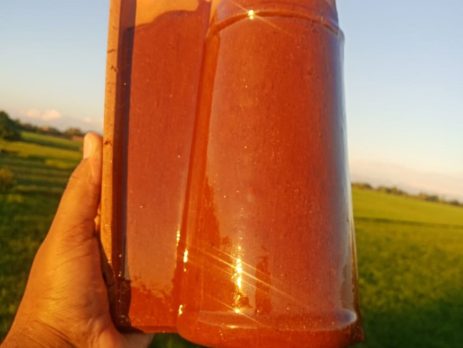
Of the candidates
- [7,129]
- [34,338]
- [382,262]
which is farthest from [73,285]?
[7,129]

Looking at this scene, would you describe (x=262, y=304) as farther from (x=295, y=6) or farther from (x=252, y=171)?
(x=295, y=6)

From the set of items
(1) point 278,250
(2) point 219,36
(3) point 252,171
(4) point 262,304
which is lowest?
(4) point 262,304

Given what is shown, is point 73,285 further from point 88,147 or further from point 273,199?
point 273,199

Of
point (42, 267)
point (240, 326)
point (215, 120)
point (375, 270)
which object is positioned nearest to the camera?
point (240, 326)

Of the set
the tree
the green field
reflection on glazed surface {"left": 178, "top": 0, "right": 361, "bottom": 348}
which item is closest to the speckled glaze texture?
reflection on glazed surface {"left": 178, "top": 0, "right": 361, "bottom": 348}

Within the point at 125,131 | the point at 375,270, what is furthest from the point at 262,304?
the point at 375,270

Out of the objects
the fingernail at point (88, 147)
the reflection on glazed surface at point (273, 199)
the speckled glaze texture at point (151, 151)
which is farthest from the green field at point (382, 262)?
the reflection on glazed surface at point (273, 199)
